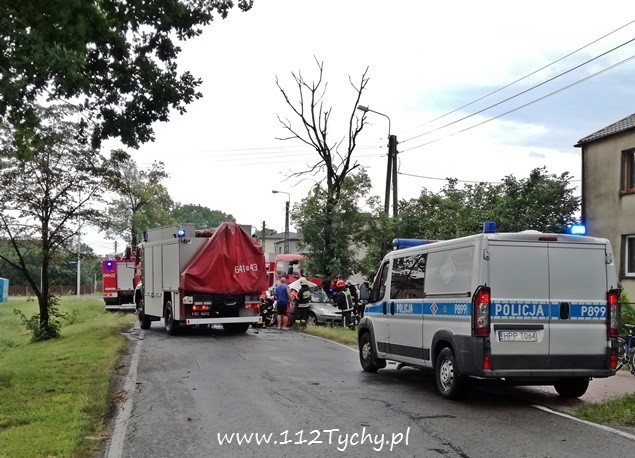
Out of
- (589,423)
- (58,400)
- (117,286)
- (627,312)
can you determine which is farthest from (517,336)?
(117,286)

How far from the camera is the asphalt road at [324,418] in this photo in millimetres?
6902

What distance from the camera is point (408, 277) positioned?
10.9 meters

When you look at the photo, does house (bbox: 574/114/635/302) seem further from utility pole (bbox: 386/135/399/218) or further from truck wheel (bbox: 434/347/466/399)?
truck wheel (bbox: 434/347/466/399)

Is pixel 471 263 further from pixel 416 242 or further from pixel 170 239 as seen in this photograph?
pixel 170 239

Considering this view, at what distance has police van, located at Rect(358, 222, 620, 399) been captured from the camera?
885 centimetres

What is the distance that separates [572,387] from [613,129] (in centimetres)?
1626

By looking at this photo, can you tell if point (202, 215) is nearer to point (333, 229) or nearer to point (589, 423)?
point (333, 229)

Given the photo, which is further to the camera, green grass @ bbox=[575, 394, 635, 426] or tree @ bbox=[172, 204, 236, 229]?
tree @ bbox=[172, 204, 236, 229]

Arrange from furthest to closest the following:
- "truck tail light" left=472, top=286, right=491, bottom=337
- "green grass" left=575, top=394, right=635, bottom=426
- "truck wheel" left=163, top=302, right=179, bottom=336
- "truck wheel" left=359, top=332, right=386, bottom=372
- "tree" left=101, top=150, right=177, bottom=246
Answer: "tree" left=101, top=150, right=177, bottom=246
"truck wheel" left=163, top=302, right=179, bottom=336
"truck wheel" left=359, top=332, right=386, bottom=372
"truck tail light" left=472, top=286, right=491, bottom=337
"green grass" left=575, top=394, right=635, bottom=426

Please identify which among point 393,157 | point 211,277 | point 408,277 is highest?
point 393,157

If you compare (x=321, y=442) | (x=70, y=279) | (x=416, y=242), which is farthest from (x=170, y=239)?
(x=70, y=279)

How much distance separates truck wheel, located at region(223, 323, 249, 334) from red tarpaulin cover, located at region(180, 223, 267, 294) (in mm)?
1204

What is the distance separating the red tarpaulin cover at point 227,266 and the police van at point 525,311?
34.5 ft

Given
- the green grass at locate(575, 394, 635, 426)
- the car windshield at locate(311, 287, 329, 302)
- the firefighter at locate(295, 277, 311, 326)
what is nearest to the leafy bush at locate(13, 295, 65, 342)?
the firefighter at locate(295, 277, 311, 326)
